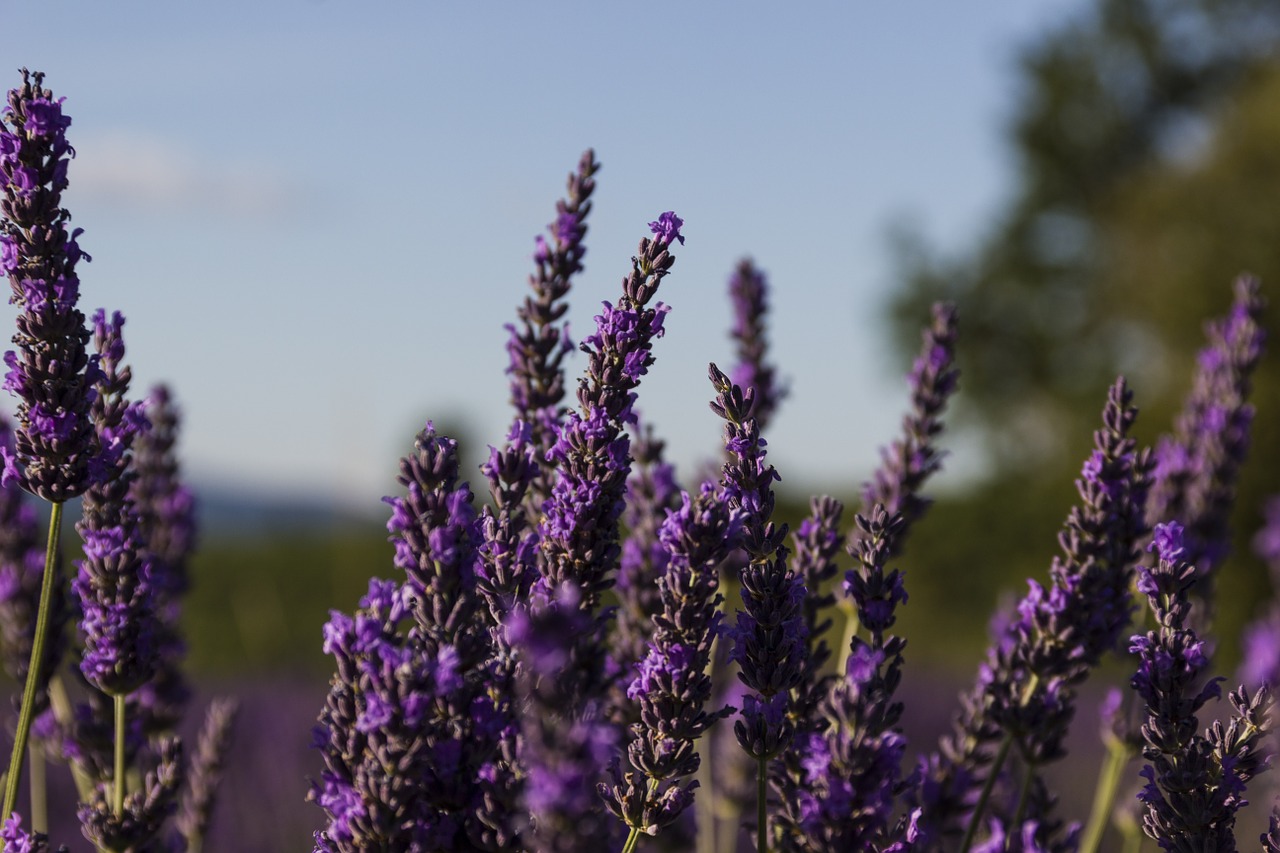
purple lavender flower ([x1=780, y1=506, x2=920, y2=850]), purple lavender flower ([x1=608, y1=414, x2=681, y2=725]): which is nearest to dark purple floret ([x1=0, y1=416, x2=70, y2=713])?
purple lavender flower ([x1=608, y1=414, x2=681, y2=725])

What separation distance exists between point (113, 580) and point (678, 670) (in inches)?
35.7

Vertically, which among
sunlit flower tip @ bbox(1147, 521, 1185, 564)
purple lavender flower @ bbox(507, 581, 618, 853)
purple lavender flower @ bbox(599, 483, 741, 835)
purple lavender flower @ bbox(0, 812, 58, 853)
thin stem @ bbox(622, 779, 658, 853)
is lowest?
purple lavender flower @ bbox(0, 812, 58, 853)

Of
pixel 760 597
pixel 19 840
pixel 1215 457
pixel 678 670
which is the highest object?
pixel 1215 457

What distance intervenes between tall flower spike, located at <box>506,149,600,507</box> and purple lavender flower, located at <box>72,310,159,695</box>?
664 mm

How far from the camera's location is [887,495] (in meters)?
2.73

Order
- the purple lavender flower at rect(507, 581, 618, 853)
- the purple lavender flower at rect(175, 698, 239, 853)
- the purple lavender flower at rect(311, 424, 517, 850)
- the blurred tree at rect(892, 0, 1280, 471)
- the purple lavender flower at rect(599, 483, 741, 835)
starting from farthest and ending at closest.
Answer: the blurred tree at rect(892, 0, 1280, 471), the purple lavender flower at rect(175, 698, 239, 853), the purple lavender flower at rect(599, 483, 741, 835), the purple lavender flower at rect(311, 424, 517, 850), the purple lavender flower at rect(507, 581, 618, 853)

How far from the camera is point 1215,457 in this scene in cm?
329

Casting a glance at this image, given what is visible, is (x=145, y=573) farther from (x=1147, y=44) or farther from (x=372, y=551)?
(x=1147, y=44)

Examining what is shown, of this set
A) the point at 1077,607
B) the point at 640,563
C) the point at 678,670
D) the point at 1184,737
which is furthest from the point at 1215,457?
the point at 678,670

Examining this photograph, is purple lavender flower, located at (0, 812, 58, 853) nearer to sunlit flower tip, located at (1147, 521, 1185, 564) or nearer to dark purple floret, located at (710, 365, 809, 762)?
dark purple floret, located at (710, 365, 809, 762)

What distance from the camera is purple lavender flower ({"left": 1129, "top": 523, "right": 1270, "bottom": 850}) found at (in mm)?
1670

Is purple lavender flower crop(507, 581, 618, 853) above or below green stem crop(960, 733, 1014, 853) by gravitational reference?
below

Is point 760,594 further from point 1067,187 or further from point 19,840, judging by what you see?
point 1067,187

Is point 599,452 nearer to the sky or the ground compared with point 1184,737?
nearer to the sky
